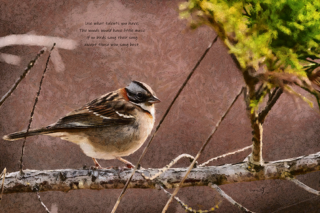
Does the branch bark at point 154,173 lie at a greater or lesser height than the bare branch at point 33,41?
lesser

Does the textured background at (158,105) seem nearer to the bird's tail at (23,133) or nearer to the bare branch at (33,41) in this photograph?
the bare branch at (33,41)

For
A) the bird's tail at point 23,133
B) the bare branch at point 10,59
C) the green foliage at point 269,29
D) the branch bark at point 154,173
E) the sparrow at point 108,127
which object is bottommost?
the branch bark at point 154,173

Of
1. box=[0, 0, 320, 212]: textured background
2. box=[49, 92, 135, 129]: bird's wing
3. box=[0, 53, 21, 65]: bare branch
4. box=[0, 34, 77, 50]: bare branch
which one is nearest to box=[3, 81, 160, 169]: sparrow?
box=[49, 92, 135, 129]: bird's wing

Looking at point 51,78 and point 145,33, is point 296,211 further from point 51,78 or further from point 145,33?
point 51,78

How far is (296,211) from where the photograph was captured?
6.57 ft

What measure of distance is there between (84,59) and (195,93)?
2.52ft

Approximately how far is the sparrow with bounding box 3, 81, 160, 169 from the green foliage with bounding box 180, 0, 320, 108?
683mm

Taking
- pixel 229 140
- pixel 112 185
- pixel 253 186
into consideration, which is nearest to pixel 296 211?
pixel 253 186

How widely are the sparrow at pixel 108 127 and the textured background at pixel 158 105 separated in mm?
329

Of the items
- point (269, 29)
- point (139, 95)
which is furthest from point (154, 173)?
point (269, 29)

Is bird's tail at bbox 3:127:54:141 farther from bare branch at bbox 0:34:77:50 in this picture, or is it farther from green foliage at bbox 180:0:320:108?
green foliage at bbox 180:0:320:108

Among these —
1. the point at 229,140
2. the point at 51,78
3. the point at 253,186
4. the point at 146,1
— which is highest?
the point at 146,1

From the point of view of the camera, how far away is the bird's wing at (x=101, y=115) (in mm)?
1496

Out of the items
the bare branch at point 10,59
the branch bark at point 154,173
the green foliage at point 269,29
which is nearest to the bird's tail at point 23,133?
the branch bark at point 154,173
